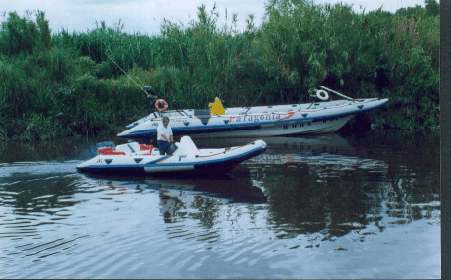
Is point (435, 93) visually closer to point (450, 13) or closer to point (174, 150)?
point (174, 150)

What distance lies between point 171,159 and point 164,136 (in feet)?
1.61

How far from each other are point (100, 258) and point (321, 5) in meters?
17.7

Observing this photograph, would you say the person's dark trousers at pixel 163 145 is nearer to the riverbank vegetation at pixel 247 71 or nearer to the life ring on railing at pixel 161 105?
the life ring on railing at pixel 161 105

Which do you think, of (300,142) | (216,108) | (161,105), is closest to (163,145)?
(161,105)

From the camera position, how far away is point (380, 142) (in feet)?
66.9

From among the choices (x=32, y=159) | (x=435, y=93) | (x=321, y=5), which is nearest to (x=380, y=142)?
(x=435, y=93)

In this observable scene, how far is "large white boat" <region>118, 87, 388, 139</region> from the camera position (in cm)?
2220

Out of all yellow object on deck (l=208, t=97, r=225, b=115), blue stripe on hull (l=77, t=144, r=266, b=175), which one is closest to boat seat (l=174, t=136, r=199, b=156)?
blue stripe on hull (l=77, t=144, r=266, b=175)

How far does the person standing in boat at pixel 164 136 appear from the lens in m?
14.5

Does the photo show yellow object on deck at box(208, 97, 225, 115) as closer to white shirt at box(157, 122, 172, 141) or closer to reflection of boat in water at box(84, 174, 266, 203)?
reflection of boat in water at box(84, 174, 266, 203)

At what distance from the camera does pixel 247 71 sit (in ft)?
83.0

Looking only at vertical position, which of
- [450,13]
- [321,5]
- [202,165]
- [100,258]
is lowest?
[100,258]

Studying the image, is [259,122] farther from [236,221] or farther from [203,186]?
[236,221]

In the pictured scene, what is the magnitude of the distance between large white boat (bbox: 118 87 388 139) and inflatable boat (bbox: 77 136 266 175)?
6465 mm
